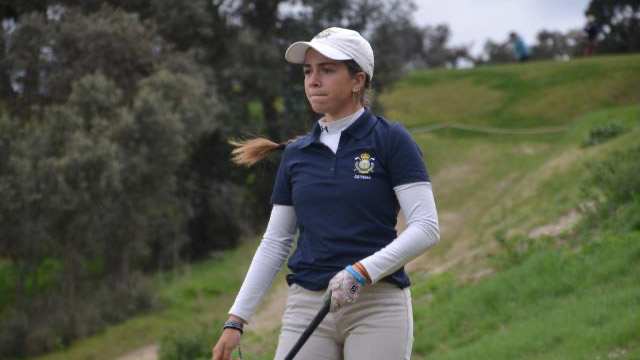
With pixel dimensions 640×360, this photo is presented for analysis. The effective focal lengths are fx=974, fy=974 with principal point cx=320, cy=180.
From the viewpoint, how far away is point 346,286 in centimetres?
350

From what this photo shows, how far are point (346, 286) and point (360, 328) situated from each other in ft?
0.91

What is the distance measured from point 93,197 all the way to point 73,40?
358cm

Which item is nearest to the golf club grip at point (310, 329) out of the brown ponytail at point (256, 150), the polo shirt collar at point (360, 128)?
the polo shirt collar at point (360, 128)

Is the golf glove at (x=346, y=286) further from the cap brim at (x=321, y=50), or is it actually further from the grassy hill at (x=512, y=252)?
the grassy hill at (x=512, y=252)

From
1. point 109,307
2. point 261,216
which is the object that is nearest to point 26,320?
point 109,307

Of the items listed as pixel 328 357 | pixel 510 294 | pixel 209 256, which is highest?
pixel 328 357

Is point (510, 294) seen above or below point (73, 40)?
below

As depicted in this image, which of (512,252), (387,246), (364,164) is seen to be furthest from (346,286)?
(512,252)

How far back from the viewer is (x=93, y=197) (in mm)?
17328

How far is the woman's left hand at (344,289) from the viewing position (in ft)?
11.5

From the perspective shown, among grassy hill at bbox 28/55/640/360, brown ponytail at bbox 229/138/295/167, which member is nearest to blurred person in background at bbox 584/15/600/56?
grassy hill at bbox 28/55/640/360

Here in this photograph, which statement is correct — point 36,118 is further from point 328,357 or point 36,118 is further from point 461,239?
point 328,357

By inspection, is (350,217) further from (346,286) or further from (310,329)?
(310,329)

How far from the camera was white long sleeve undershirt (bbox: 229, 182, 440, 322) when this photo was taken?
3576 mm
